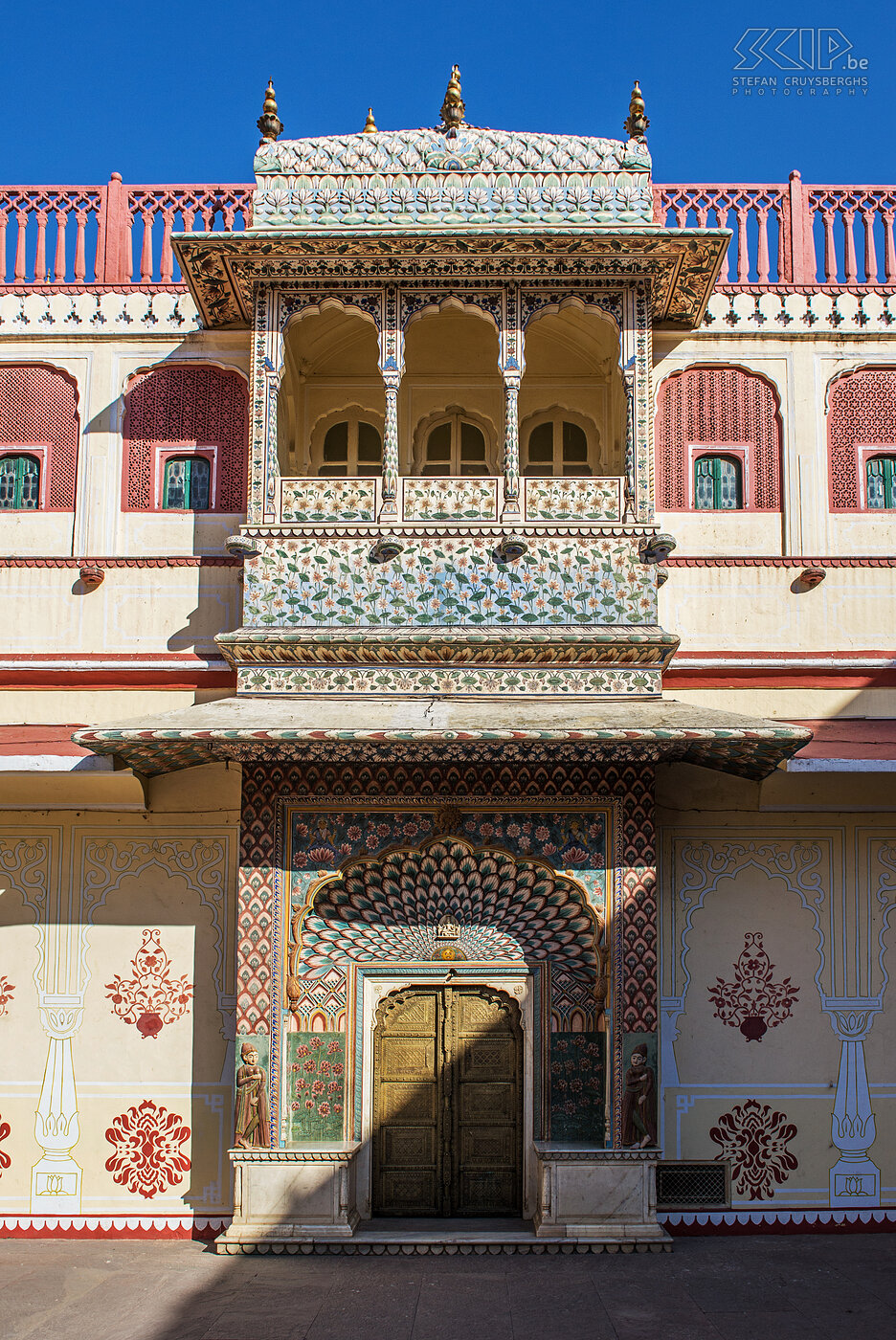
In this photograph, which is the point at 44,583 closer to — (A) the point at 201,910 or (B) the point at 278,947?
(A) the point at 201,910

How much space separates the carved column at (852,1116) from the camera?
823cm

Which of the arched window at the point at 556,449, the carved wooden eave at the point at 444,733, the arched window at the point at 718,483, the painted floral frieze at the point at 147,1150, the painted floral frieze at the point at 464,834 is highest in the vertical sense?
the arched window at the point at 556,449

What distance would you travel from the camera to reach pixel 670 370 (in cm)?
918

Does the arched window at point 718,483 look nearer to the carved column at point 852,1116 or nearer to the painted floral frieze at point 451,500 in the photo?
the painted floral frieze at point 451,500

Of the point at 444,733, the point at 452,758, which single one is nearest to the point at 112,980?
the point at 452,758

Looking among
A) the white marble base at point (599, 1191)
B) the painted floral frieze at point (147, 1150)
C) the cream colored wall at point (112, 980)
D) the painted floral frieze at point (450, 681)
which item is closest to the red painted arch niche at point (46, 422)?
the painted floral frieze at point (450, 681)

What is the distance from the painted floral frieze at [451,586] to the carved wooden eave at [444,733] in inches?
22.8

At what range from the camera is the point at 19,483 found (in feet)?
30.3

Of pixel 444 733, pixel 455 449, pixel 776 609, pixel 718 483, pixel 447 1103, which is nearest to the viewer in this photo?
pixel 444 733

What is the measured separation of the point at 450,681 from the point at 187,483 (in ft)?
8.96

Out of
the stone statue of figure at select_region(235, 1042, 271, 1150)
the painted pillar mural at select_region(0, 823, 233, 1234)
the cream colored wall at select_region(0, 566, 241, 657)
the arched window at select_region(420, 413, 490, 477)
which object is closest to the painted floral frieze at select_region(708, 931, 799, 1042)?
the stone statue of figure at select_region(235, 1042, 271, 1150)

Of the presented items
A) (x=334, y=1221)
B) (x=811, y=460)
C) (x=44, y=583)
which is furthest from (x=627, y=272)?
(x=334, y=1221)

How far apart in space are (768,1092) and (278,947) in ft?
11.8

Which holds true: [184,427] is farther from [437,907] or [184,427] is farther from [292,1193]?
[292,1193]
